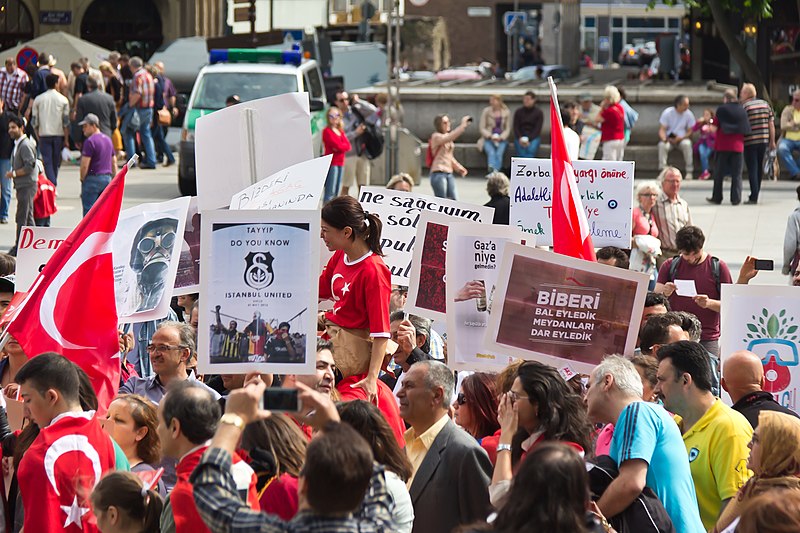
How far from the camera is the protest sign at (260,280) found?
5980 mm

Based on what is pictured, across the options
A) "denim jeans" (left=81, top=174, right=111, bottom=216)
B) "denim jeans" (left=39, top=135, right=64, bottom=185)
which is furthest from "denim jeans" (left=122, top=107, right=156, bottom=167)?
"denim jeans" (left=81, top=174, right=111, bottom=216)

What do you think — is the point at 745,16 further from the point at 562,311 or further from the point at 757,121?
the point at 562,311

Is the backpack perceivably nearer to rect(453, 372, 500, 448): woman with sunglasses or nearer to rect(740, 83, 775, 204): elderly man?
rect(453, 372, 500, 448): woman with sunglasses

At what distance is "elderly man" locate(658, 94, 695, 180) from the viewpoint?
78.7ft

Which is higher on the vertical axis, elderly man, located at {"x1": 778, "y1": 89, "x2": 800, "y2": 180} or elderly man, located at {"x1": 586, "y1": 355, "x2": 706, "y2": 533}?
elderly man, located at {"x1": 778, "y1": 89, "x2": 800, "y2": 180}

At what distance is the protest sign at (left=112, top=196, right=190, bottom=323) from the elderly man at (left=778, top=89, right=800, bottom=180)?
1605 cm

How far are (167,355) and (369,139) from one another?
1391cm

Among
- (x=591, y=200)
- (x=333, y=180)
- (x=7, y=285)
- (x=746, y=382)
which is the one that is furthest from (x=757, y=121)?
(x=746, y=382)

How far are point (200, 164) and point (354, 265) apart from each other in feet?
6.93

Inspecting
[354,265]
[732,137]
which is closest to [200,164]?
[354,265]

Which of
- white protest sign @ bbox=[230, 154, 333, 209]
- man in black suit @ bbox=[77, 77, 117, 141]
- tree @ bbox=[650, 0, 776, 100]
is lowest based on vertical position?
white protest sign @ bbox=[230, 154, 333, 209]

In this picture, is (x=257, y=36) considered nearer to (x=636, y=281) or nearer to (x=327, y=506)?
(x=636, y=281)

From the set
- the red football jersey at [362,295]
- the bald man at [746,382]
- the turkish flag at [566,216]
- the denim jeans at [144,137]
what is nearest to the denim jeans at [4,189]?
the denim jeans at [144,137]

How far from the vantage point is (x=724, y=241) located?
18500mm
